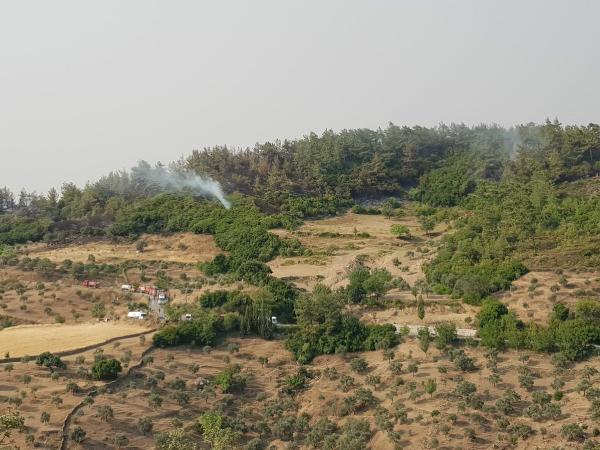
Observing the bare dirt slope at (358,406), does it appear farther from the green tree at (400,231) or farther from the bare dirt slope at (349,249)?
the green tree at (400,231)

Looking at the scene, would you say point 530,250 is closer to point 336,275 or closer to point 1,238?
point 336,275

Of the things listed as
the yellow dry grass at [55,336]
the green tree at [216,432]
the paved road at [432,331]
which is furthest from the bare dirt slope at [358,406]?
the yellow dry grass at [55,336]

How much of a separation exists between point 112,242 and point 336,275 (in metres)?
23.2

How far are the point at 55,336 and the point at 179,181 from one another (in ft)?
128

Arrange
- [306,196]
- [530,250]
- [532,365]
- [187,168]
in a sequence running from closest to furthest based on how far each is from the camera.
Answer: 1. [532,365]
2. [530,250]
3. [306,196]
4. [187,168]

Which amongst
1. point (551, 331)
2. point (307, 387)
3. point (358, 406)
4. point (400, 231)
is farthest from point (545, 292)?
point (400, 231)

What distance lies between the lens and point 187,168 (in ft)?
257

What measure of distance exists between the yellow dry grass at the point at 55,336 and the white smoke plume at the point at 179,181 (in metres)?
28.4

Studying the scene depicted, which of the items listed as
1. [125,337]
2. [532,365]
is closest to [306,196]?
[125,337]

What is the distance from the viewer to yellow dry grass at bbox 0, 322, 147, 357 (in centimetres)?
3472

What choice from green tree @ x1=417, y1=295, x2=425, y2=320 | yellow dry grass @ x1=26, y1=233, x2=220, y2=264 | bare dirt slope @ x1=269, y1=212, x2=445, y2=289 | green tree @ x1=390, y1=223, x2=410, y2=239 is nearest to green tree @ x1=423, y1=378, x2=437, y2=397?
green tree @ x1=417, y1=295, x2=425, y2=320

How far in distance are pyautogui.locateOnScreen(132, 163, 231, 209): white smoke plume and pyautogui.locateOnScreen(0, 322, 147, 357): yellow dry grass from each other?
28.4m

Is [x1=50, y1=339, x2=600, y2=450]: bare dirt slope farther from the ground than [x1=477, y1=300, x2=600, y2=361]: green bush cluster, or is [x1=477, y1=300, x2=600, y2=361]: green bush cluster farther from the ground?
[x1=477, y1=300, x2=600, y2=361]: green bush cluster

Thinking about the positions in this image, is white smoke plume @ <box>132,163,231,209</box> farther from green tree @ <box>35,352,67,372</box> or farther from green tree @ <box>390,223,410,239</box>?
green tree @ <box>35,352,67,372</box>
